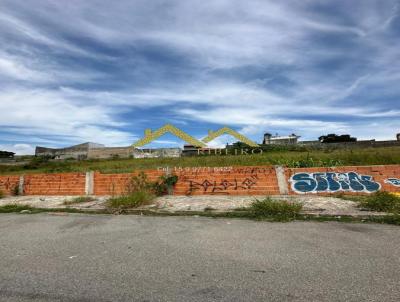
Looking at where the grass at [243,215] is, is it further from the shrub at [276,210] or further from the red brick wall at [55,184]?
the red brick wall at [55,184]

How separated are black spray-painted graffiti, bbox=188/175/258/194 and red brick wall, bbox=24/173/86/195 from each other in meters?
5.29

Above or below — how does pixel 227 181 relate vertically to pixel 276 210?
above

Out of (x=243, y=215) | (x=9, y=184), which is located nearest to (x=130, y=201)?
(x=243, y=215)

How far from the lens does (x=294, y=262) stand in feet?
11.9

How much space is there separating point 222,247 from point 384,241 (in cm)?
262

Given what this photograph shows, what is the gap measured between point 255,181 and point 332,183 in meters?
2.66

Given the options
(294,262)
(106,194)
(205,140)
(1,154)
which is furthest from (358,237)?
(1,154)

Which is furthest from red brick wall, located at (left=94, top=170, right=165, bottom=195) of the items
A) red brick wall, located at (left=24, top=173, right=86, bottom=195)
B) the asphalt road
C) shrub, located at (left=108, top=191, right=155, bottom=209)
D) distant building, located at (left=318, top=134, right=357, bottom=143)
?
distant building, located at (left=318, top=134, right=357, bottom=143)

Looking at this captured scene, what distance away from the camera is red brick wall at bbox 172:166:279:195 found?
10.3 meters

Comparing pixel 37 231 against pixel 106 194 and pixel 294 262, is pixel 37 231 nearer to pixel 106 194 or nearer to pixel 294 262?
pixel 294 262

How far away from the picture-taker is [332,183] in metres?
9.69

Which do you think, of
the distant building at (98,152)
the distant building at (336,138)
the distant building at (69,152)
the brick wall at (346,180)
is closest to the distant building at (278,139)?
the distant building at (336,138)

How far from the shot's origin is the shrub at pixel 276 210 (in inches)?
255

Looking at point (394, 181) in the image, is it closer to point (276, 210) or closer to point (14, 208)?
point (276, 210)
